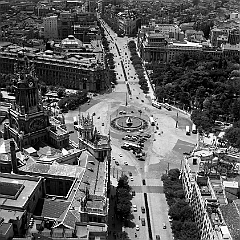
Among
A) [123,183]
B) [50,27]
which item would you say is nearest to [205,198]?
[123,183]

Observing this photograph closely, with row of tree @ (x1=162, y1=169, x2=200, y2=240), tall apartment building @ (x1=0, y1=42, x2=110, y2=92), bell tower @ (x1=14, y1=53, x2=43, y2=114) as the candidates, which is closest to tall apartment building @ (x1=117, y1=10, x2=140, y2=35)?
tall apartment building @ (x1=0, y1=42, x2=110, y2=92)

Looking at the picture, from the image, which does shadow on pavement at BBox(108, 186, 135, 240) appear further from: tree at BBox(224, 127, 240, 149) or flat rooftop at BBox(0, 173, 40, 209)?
tree at BBox(224, 127, 240, 149)

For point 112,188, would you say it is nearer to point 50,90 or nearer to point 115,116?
point 115,116

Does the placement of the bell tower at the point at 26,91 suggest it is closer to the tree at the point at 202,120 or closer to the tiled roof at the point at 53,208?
the tiled roof at the point at 53,208

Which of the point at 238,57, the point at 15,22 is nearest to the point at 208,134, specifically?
the point at 238,57

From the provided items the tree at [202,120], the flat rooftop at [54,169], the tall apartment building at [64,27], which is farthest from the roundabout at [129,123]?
the tall apartment building at [64,27]

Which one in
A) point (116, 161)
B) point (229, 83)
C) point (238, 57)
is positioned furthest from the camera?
point (238, 57)
